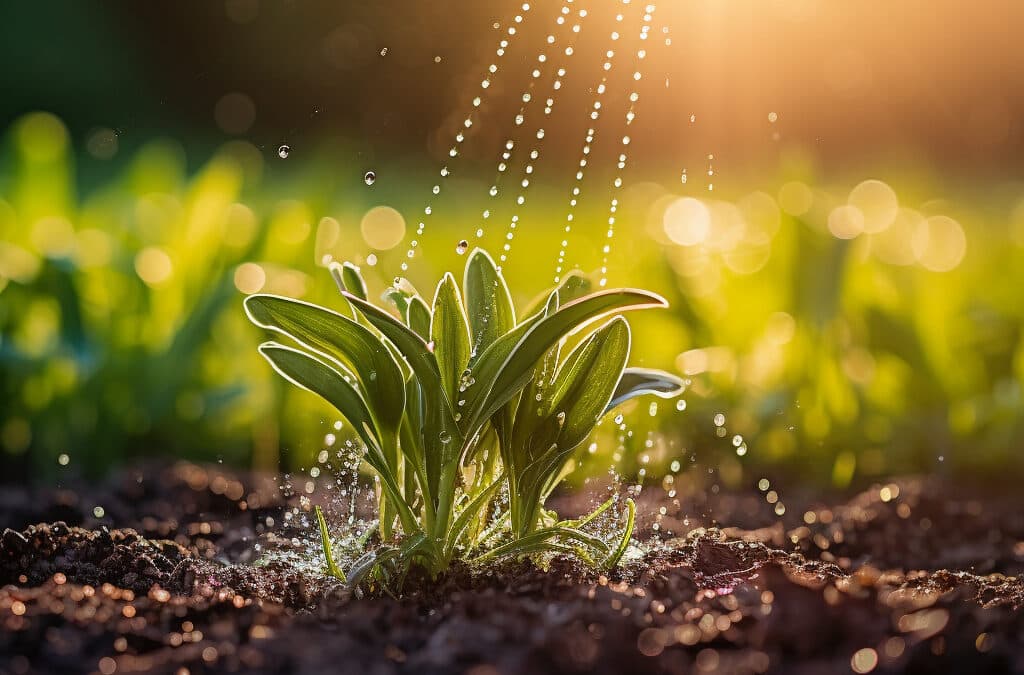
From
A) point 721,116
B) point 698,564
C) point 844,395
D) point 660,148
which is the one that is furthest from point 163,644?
point 660,148

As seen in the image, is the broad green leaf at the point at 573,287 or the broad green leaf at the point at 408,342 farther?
the broad green leaf at the point at 573,287

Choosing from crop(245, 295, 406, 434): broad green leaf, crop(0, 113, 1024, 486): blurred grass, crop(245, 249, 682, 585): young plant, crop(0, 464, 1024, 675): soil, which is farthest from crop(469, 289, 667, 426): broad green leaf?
crop(0, 113, 1024, 486): blurred grass

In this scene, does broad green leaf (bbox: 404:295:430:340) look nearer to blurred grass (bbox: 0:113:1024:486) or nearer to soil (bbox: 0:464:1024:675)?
soil (bbox: 0:464:1024:675)

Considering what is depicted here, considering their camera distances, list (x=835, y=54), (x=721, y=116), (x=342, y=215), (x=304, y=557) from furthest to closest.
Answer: (x=835, y=54)
(x=721, y=116)
(x=342, y=215)
(x=304, y=557)

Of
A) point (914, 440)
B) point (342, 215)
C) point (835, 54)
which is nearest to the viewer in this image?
point (914, 440)

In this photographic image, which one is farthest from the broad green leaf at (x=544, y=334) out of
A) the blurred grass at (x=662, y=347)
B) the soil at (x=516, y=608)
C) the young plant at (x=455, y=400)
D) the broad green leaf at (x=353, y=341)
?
the blurred grass at (x=662, y=347)

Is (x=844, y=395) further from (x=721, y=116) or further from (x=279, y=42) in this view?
(x=279, y=42)

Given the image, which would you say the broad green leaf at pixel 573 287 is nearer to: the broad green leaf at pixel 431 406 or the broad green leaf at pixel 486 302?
the broad green leaf at pixel 486 302
